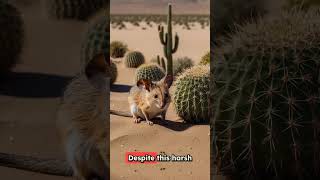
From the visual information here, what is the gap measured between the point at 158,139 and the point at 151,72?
44 centimetres

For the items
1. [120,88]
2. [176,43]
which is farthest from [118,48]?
[176,43]

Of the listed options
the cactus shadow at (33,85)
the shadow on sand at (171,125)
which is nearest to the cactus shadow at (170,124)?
the shadow on sand at (171,125)

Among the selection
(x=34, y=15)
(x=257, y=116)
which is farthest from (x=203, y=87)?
(x=34, y=15)

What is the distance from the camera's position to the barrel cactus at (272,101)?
297 centimetres

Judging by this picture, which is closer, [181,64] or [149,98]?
[149,98]

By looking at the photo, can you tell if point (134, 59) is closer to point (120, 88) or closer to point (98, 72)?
point (120, 88)

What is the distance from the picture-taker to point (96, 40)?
3559 millimetres

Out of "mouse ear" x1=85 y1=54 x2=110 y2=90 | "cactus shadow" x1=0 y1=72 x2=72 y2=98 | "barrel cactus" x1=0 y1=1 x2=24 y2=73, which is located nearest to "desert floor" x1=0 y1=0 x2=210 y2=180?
"cactus shadow" x1=0 y1=72 x2=72 y2=98

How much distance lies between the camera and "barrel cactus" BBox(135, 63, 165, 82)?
3.31 m

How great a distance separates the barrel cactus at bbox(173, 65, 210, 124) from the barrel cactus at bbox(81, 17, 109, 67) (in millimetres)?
554

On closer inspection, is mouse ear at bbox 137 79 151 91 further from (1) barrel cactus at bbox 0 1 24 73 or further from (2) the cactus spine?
(1) barrel cactus at bbox 0 1 24 73

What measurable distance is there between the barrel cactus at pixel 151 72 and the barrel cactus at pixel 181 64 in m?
0.18

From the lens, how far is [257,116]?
2.99 meters

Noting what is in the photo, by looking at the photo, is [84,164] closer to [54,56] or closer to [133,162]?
[133,162]
